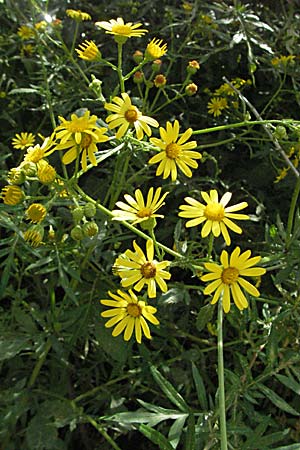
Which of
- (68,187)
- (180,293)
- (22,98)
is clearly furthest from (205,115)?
(68,187)

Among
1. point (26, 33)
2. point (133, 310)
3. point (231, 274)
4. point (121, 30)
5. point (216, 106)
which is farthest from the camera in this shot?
point (26, 33)

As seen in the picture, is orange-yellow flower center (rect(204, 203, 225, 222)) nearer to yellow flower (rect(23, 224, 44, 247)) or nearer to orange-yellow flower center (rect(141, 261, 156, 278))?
orange-yellow flower center (rect(141, 261, 156, 278))

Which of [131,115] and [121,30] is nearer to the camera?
[131,115]

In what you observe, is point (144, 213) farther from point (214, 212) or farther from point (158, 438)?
point (158, 438)

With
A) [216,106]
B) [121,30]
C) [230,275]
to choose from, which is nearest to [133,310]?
[230,275]

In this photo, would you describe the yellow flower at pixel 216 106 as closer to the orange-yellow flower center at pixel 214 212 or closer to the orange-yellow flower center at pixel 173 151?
the orange-yellow flower center at pixel 173 151

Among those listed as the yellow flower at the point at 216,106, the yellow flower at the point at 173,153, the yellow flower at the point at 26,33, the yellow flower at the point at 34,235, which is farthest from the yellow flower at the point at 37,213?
the yellow flower at the point at 26,33

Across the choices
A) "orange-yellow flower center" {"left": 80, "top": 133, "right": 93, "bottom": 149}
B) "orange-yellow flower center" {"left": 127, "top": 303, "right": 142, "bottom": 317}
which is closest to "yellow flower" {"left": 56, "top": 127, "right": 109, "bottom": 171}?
"orange-yellow flower center" {"left": 80, "top": 133, "right": 93, "bottom": 149}
